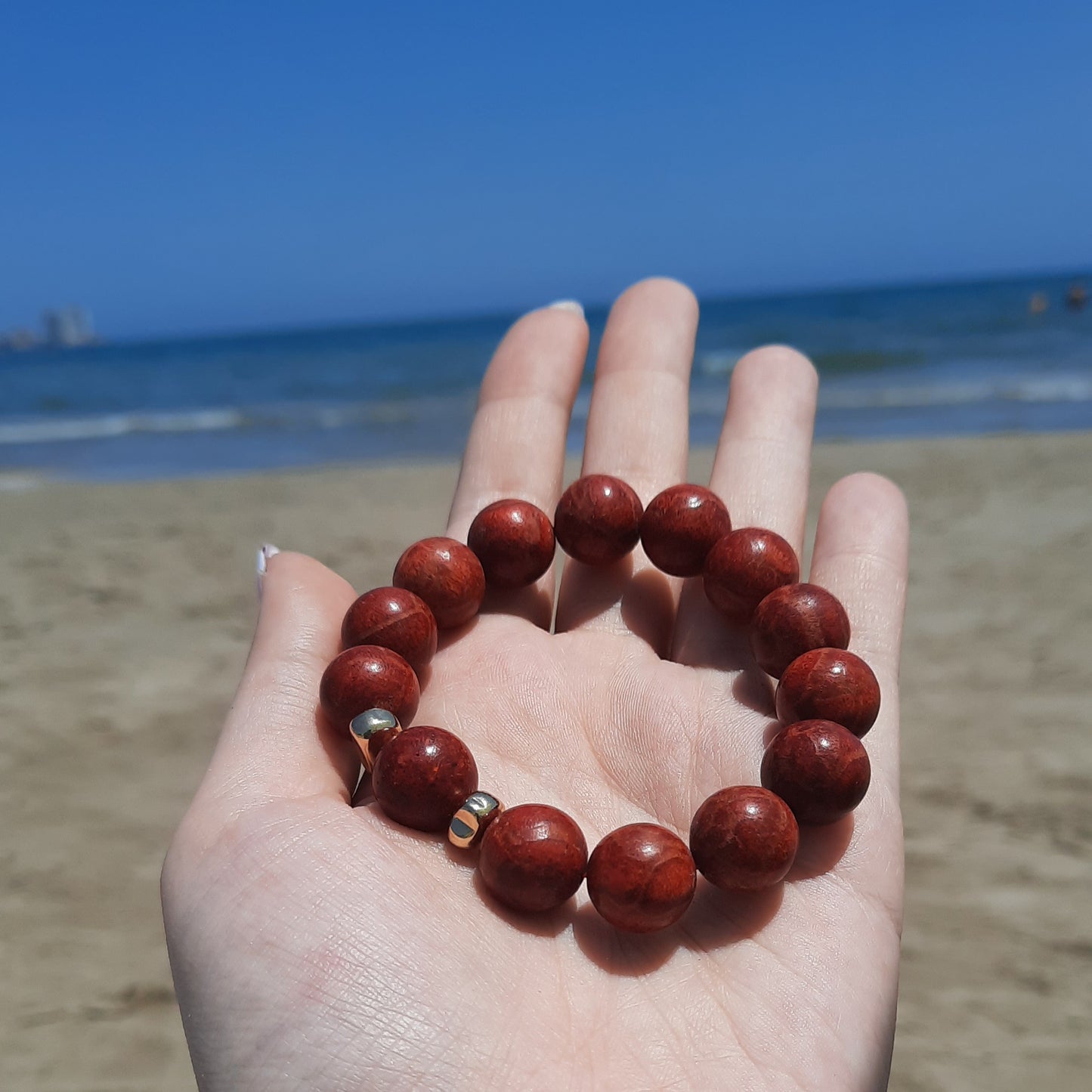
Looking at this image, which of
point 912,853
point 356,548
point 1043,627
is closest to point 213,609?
point 356,548

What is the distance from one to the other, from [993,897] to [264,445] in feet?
38.2

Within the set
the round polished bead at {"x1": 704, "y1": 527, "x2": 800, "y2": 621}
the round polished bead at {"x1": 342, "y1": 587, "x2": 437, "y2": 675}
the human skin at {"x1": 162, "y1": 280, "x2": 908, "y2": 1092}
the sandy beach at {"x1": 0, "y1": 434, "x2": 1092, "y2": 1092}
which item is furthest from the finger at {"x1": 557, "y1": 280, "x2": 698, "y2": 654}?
the sandy beach at {"x1": 0, "y1": 434, "x2": 1092, "y2": 1092}

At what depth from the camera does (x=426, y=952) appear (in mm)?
1729

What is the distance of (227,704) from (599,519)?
279cm

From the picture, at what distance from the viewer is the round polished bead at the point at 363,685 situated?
2.20 metres

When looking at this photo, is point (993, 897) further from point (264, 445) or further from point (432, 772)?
point (264, 445)

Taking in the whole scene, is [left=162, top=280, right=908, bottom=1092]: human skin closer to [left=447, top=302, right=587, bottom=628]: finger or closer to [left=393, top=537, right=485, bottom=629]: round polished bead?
[left=393, top=537, right=485, bottom=629]: round polished bead

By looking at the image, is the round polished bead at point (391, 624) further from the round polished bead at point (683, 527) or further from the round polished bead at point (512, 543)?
the round polished bead at point (683, 527)

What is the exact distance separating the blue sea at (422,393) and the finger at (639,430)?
659 cm

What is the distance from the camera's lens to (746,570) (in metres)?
2.63

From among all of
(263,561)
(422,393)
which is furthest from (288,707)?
(422,393)

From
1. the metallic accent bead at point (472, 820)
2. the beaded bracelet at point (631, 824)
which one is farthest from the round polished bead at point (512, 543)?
the metallic accent bead at point (472, 820)

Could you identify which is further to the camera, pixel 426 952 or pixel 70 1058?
pixel 70 1058

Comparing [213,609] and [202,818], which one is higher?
[202,818]
